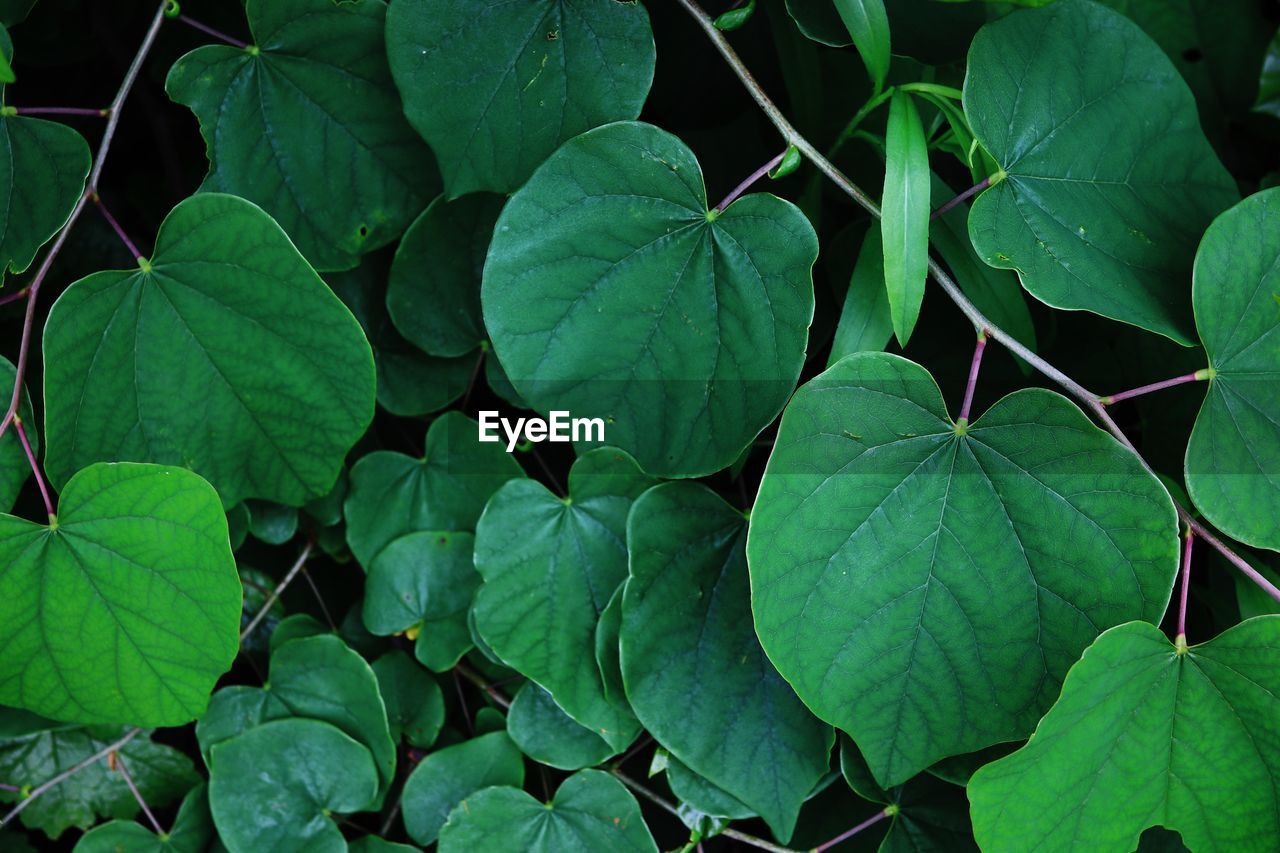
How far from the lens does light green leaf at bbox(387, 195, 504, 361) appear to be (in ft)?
2.92

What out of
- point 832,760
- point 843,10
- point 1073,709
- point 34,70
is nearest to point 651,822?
point 832,760

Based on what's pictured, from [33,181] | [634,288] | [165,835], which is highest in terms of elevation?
[33,181]

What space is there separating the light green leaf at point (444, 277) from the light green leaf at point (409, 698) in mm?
334

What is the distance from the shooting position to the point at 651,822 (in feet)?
3.38

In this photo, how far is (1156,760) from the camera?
69 cm

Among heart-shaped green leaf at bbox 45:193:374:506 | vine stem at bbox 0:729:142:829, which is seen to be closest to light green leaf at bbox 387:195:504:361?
heart-shaped green leaf at bbox 45:193:374:506

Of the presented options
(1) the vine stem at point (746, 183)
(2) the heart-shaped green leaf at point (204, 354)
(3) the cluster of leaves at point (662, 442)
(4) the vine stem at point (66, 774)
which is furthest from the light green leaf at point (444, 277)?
(4) the vine stem at point (66, 774)

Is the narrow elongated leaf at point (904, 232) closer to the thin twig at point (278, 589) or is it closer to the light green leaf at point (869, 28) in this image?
the light green leaf at point (869, 28)

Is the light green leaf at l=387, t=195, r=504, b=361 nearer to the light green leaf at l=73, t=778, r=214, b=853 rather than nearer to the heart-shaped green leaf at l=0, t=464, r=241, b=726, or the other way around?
the heart-shaped green leaf at l=0, t=464, r=241, b=726

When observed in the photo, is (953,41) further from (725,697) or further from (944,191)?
(725,697)

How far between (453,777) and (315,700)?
16 cm

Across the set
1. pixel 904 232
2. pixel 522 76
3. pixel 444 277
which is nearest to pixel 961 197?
pixel 904 232

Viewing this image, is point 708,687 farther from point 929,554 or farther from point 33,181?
point 33,181

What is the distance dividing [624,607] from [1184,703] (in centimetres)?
43
